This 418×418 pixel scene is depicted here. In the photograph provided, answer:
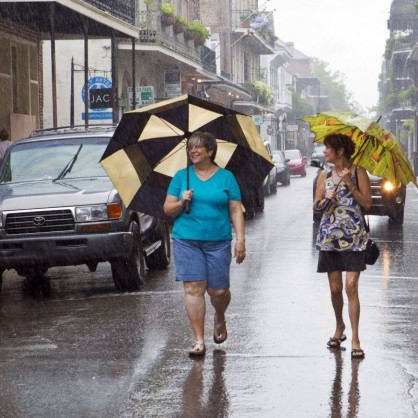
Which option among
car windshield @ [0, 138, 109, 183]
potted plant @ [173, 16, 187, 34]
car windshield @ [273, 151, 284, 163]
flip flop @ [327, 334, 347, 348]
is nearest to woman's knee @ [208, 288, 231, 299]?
flip flop @ [327, 334, 347, 348]

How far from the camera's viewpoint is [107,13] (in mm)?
25078

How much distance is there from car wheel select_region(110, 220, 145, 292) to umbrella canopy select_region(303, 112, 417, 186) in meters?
3.91

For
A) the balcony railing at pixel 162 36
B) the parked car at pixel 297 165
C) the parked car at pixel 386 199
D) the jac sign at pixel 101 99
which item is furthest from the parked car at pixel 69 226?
the parked car at pixel 297 165

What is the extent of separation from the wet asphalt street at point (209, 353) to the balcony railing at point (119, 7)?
1280 centimetres

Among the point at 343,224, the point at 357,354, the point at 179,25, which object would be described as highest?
the point at 179,25

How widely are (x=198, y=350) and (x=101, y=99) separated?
19758 mm

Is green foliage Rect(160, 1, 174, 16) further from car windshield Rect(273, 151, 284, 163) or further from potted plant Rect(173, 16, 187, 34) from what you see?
car windshield Rect(273, 151, 284, 163)

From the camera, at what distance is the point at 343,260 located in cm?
853

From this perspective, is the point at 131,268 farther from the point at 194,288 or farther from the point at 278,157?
the point at 278,157

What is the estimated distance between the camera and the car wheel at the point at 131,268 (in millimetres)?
12273

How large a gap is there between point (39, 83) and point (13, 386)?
23.4m

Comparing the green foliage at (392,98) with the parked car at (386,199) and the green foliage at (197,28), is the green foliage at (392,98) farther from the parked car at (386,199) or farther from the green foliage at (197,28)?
the parked car at (386,199)

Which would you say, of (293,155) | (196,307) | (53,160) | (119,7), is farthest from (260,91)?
(196,307)

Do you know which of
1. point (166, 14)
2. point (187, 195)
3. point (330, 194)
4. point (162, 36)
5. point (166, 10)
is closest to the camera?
point (187, 195)
